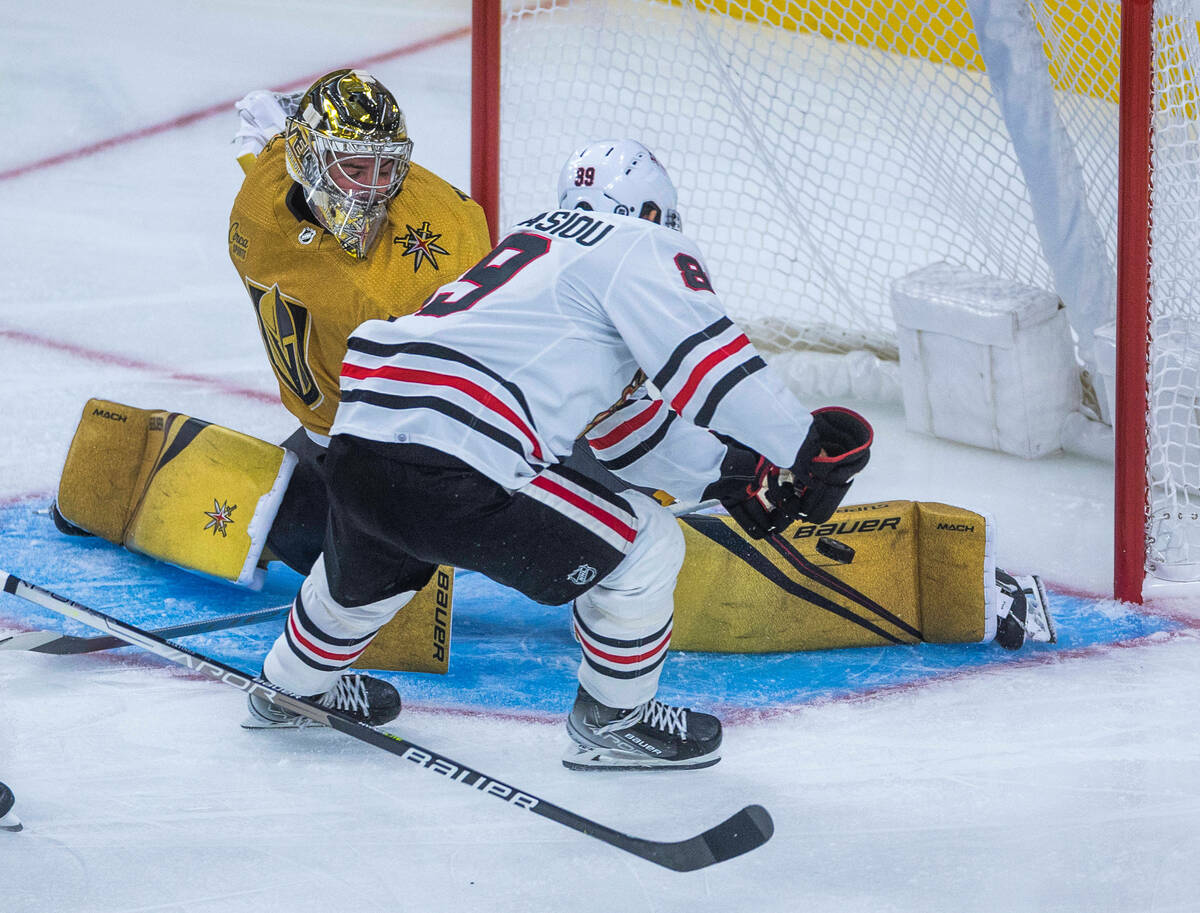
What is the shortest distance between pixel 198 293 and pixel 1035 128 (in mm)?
2298

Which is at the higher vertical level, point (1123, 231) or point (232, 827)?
point (1123, 231)

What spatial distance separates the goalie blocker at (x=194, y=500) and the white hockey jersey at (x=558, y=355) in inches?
25.0

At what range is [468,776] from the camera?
2.03 m

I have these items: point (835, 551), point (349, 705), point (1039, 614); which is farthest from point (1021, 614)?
point (349, 705)

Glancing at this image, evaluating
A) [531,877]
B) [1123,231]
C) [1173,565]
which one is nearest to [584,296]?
[531,877]

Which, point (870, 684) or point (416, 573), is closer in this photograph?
point (416, 573)

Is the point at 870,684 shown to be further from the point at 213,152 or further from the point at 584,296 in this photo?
the point at 213,152

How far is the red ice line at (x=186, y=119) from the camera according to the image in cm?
484

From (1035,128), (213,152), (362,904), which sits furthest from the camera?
(213,152)

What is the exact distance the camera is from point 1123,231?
2.65m

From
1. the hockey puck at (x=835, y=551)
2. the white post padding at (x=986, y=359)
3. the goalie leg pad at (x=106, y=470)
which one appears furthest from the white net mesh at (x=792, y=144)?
the hockey puck at (x=835, y=551)

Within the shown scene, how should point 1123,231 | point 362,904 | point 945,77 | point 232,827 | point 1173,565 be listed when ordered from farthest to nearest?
point 945,77 → point 1173,565 → point 1123,231 → point 232,827 → point 362,904

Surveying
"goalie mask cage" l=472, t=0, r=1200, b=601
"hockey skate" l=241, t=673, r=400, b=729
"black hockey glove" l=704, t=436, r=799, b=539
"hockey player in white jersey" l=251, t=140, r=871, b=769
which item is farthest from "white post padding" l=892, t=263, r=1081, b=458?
"hockey skate" l=241, t=673, r=400, b=729

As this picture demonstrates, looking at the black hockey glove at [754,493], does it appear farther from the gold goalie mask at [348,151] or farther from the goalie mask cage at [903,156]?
the goalie mask cage at [903,156]
